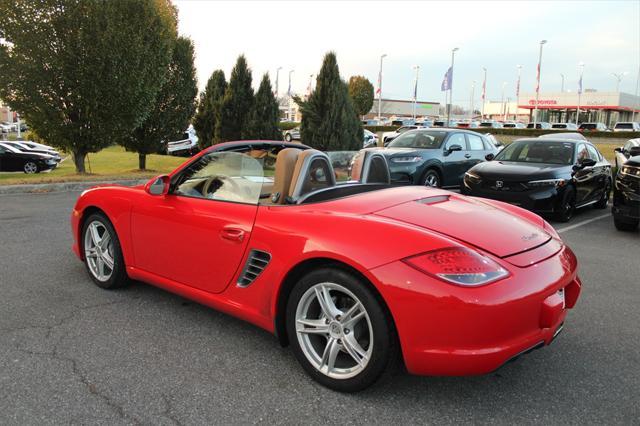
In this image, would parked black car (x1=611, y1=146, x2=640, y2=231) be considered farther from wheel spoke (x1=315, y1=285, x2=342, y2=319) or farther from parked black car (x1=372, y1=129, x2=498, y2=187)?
wheel spoke (x1=315, y1=285, x2=342, y2=319)

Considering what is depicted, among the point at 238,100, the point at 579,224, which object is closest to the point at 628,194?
the point at 579,224

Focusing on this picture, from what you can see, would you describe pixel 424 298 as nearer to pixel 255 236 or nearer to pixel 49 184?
pixel 255 236

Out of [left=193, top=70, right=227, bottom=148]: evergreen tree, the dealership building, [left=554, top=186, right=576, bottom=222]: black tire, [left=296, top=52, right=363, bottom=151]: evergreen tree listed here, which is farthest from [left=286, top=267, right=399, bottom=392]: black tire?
the dealership building

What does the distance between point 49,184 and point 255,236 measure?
9987 mm

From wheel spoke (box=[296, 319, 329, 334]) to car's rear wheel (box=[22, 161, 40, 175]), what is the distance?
22.4 meters

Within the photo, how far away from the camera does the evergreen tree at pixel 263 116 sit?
18594mm

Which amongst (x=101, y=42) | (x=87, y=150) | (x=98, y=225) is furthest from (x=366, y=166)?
(x=87, y=150)

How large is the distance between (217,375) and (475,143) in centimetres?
1093

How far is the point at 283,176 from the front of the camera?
3.23 metres

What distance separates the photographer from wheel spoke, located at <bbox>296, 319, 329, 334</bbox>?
109 inches

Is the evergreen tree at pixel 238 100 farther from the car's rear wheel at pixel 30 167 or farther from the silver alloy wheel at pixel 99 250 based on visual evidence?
the silver alloy wheel at pixel 99 250

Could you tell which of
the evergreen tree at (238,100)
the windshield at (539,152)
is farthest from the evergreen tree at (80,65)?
the windshield at (539,152)

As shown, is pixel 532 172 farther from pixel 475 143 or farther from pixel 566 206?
pixel 475 143

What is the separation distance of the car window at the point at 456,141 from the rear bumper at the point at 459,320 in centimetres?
951
